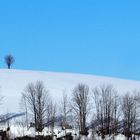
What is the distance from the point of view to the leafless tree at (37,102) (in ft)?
192

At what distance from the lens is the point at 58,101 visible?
234 feet

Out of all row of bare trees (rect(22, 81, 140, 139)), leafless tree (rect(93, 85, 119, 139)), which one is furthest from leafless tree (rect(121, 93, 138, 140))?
leafless tree (rect(93, 85, 119, 139))

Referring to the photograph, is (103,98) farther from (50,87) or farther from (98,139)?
(98,139)

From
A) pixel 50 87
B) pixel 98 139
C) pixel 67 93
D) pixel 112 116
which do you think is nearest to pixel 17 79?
pixel 50 87

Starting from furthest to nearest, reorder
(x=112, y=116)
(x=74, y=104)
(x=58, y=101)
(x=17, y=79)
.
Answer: (x=17, y=79)
(x=58, y=101)
(x=74, y=104)
(x=112, y=116)

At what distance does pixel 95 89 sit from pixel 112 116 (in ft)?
51.8

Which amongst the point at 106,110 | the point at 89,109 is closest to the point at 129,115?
the point at 106,110

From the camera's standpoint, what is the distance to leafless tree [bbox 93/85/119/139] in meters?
52.9

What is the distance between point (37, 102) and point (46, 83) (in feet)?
64.9

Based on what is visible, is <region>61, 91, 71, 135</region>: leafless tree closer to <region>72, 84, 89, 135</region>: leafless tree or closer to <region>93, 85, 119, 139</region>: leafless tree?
<region>72, 84, 89, 135</region>: leafless tree

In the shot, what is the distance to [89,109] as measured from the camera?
66.0 meters

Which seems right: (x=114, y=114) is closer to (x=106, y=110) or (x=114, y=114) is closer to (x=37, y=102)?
(x=106, y=110)

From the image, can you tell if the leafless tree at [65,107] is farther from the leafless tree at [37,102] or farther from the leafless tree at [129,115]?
the leafless tree at [129,115]

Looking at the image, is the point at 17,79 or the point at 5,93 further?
the point at 17,79
